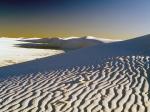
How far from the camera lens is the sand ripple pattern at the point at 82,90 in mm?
8633

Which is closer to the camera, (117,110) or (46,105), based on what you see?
(117,110)

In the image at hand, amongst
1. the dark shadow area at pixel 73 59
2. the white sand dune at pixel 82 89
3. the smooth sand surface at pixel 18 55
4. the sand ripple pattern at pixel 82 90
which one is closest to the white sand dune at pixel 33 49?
the smooth sand surface at pixel 18 55

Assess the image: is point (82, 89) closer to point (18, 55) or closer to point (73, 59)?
point (73, 59)

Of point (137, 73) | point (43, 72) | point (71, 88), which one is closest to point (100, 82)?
point (71, 88)

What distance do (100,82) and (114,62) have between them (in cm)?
461

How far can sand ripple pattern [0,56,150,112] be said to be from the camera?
28.3 feet

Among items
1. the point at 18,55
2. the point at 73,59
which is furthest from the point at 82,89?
the point at 18,55

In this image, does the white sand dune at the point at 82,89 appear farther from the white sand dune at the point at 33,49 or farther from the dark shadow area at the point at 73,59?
the white sand dune at the point at 33,49

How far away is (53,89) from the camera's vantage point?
424 inches

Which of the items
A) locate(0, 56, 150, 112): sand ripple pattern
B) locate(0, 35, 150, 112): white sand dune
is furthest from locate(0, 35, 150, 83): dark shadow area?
locate(0, 56, 150, 112): sand ripple pattern

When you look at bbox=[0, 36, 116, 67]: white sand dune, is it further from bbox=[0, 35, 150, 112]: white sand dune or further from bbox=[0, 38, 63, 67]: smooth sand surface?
bbox=[0, 35, 150, 112]: white sand dune

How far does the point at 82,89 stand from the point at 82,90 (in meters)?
0.13

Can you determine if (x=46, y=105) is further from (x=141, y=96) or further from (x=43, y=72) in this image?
(x=43, y=72)

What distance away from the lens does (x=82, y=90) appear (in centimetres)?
1037
